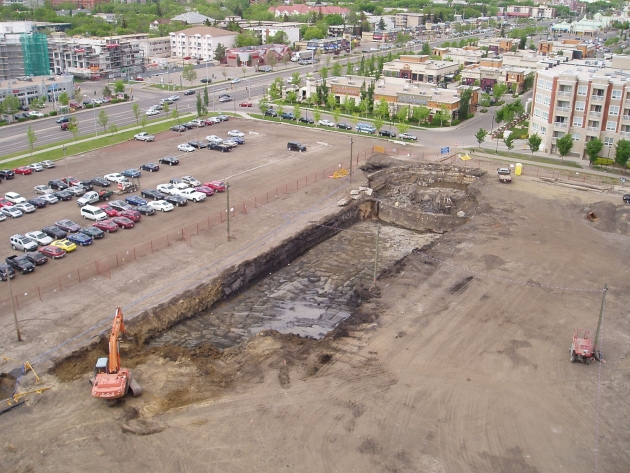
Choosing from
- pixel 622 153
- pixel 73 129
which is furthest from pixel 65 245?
pixel 622 153

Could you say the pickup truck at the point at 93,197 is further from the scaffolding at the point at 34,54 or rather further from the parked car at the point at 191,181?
the scaffolding at the point at 34,54

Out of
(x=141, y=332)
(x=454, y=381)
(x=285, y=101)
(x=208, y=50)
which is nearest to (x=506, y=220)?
(x=454, y=381)

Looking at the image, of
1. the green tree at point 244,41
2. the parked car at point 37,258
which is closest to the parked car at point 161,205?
the parked car at point 37,258

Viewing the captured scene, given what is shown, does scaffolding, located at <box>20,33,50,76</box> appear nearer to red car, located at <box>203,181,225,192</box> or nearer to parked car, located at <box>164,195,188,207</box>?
red car, located at <box>203,181,225,192</box>

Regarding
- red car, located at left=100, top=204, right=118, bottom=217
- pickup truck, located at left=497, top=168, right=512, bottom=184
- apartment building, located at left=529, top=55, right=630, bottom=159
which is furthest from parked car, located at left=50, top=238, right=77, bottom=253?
apartment building, located at left=529, top=55, right=630, bottom=159

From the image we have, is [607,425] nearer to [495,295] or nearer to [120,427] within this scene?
[495,295]
